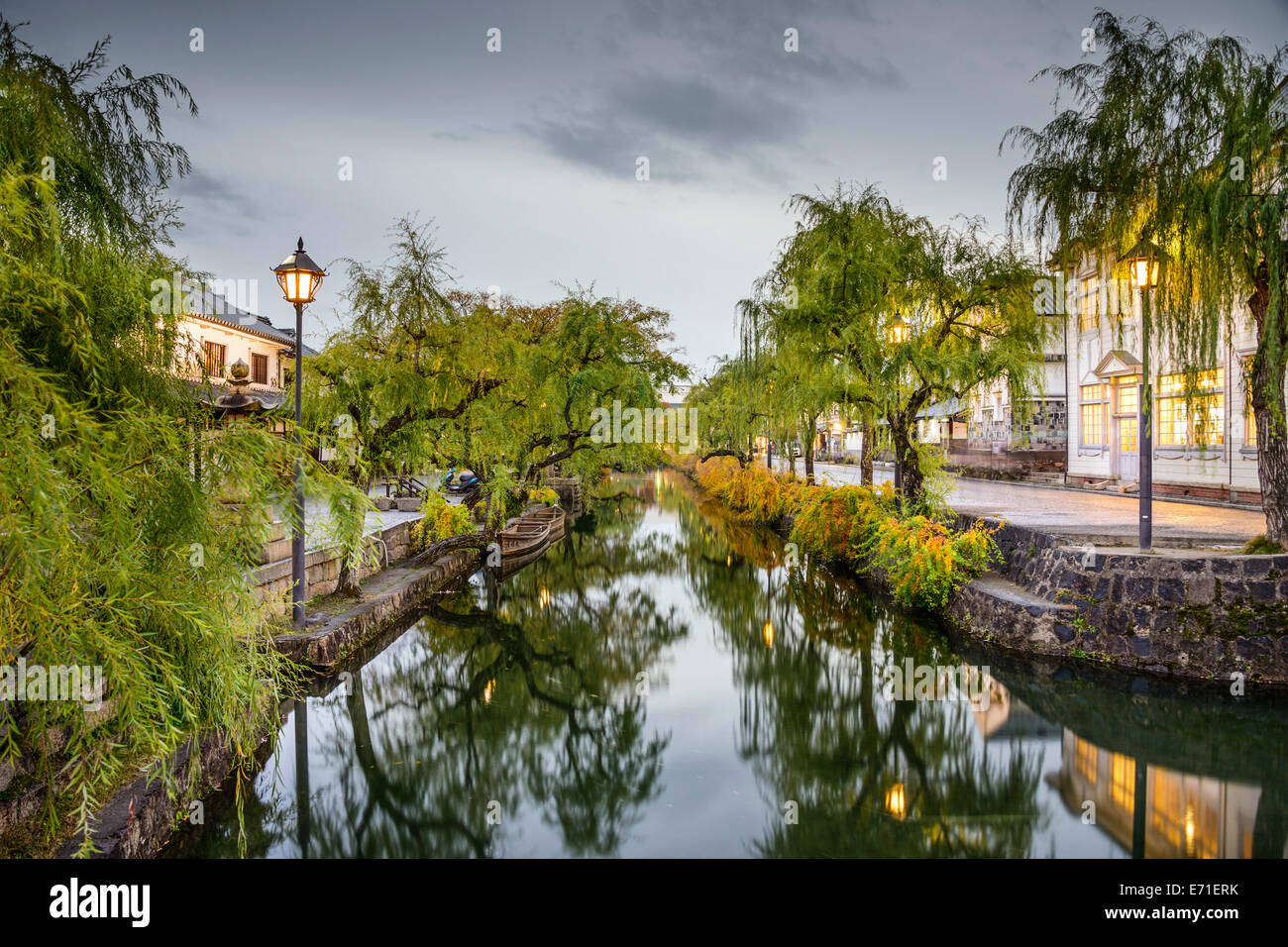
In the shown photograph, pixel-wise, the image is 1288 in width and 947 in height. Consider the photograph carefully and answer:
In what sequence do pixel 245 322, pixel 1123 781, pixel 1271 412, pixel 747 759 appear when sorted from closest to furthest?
pixel 1123 781, pixel 747 759, pixel 1271 412, pixel 245 322

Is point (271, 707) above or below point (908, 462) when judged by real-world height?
below

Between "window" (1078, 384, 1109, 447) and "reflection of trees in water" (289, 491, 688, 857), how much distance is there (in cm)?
1599

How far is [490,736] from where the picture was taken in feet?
25.5

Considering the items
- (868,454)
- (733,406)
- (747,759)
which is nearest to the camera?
(747,759)

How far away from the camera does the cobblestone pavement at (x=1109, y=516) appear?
1058 cm

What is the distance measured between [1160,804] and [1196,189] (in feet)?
22.2

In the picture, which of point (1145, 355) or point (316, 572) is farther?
point (316, 572)

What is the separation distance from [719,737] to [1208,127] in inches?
356

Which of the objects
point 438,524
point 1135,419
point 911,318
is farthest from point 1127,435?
point 438,524

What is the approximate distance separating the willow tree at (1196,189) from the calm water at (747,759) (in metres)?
3.81

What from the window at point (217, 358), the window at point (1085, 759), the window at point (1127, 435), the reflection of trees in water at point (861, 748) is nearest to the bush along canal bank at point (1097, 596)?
the reflection of trees in water at point (861, 748)

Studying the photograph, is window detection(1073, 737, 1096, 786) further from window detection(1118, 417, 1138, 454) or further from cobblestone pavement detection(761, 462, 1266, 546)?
window detection(1118, 417, 1138, 454)

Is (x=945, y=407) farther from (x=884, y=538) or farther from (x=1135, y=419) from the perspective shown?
(x=1135, y=419)

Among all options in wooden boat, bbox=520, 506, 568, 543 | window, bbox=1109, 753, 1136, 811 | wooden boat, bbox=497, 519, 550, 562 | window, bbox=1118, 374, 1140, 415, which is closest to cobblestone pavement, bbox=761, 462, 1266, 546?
window, bbox=1118, 374, 1140, 415
